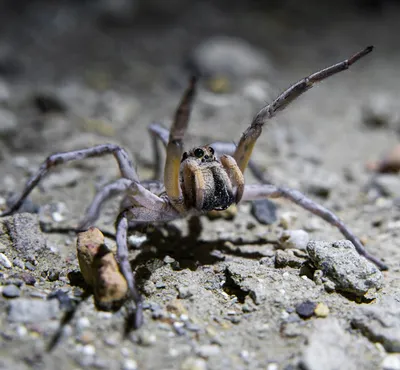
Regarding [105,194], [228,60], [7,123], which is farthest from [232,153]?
[228,60]

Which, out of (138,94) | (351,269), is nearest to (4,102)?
(138,94)

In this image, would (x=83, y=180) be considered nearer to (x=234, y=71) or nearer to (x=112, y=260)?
(x=112, y=260)

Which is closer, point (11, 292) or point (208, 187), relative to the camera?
point (11, 292)

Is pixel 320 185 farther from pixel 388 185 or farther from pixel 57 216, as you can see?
pixel 57 216

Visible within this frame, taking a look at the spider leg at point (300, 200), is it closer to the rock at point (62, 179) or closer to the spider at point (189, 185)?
the spider at point (189, 185)

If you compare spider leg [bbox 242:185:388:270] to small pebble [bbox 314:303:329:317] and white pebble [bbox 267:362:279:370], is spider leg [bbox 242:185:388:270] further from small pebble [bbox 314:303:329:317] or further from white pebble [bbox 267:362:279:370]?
white pebble [bbox 267:362:279:370]
